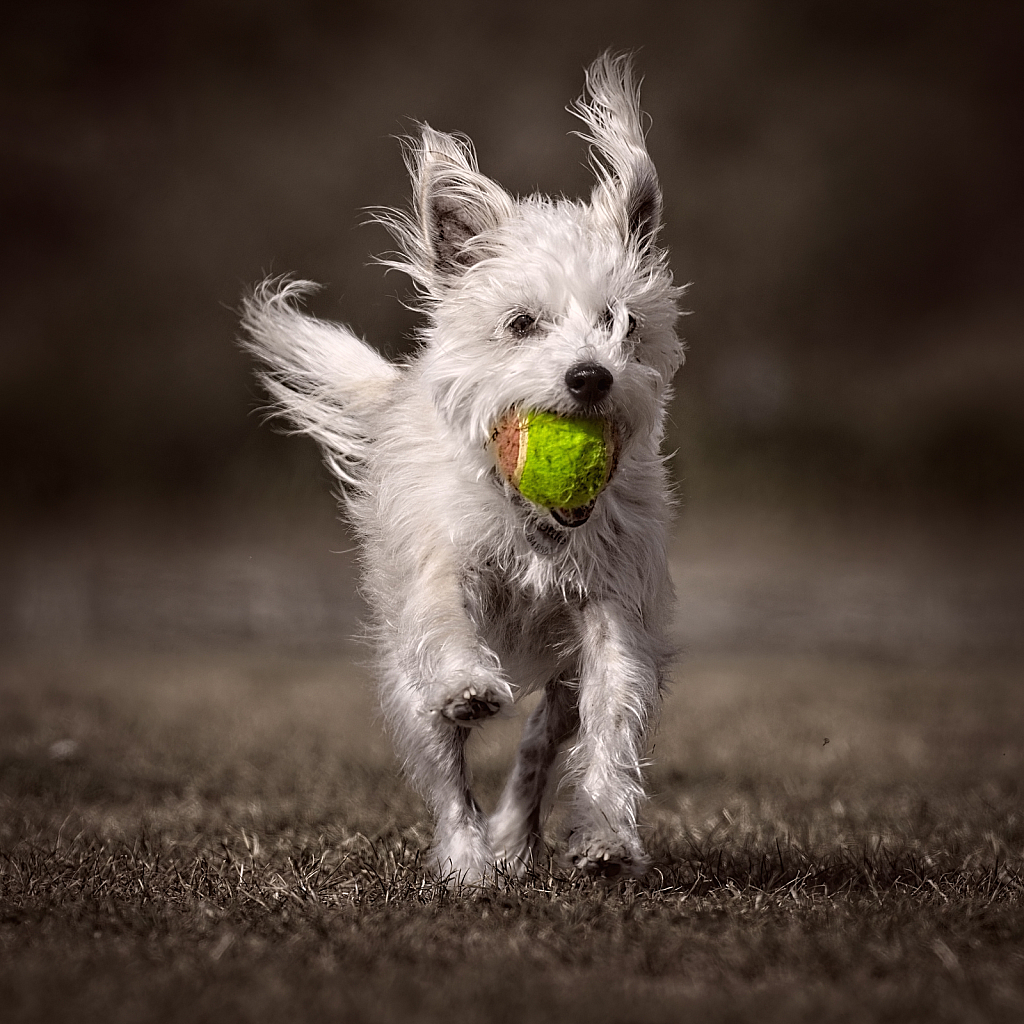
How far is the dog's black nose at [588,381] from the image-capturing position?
4.03 metres

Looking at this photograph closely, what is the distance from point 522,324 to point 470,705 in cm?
120

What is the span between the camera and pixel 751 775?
21.6 feet

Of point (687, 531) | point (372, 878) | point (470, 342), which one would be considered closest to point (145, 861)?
point (372, 878)

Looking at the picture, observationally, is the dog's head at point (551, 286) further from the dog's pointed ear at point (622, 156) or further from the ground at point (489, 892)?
the ground at point (489, 892)

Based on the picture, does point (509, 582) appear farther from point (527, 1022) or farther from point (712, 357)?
point (712, 357)

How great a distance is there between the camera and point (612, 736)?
13.9 feet

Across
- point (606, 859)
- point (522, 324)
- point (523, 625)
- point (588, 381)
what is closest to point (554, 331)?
point (522, 324)

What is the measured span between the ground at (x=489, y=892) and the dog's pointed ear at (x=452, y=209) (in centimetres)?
174

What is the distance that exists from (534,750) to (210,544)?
1355 cm

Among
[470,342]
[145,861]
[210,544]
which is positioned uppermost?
[470,342]

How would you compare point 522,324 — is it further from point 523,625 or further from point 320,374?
point 320,374

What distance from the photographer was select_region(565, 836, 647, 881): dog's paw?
154 inches

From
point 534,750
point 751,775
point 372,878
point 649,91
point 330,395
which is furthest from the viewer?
point 751,775

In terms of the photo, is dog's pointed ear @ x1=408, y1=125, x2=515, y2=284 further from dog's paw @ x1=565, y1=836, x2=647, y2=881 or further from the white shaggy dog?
dog's paw @ x1=565, y1=836, x2=647, y2=881
